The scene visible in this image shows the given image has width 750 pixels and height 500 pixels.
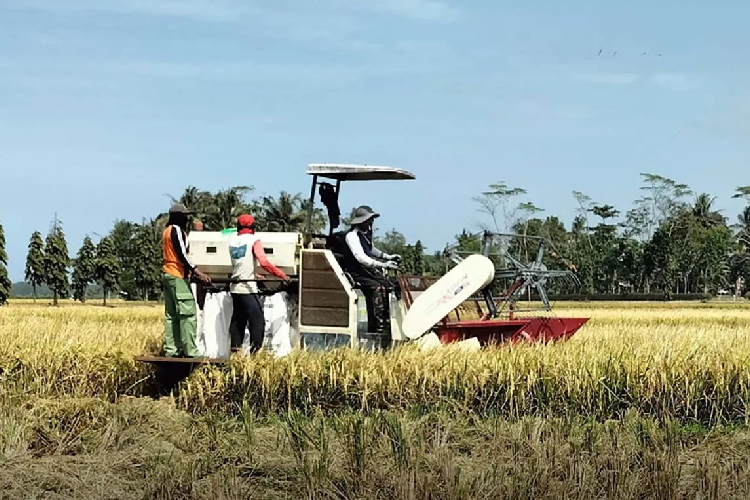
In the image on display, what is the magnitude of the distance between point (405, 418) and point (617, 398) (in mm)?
2108

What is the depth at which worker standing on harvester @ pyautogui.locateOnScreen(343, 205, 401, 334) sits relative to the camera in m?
9.84

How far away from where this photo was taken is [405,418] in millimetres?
7684

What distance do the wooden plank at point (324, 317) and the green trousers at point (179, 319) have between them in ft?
3.85

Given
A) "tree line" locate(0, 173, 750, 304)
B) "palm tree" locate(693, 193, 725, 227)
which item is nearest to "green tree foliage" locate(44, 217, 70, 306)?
"tree line" locate(0, 173, 750, 304)

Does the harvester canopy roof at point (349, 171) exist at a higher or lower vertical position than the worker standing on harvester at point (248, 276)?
higher

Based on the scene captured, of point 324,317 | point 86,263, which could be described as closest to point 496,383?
point 324,317

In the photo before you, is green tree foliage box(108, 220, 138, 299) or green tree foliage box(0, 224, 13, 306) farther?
green tree foliage box(108, 220, 138, 299)

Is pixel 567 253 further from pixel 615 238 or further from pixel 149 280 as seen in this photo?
pixel 149 280

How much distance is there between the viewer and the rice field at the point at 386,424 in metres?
5.86

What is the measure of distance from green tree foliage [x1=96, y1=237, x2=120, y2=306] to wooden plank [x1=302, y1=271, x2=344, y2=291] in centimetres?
6092

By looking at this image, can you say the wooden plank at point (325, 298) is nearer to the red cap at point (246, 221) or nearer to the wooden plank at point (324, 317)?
the wooden plank at point (324, 317)

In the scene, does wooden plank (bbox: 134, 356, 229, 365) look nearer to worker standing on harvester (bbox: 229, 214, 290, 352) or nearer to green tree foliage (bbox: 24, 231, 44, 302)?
worker standing on harvester (bbox: 229, 214, 290, 352)

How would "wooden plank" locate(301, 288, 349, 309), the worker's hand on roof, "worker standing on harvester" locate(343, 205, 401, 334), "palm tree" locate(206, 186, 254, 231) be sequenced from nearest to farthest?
the worker's hand on roof
"wooden plank" locate(301, 288, 349, 309)
"worker standing on harvester" locate(343, 205, 401, 334)
"palm tree" locate(206, 186, 254, 231)

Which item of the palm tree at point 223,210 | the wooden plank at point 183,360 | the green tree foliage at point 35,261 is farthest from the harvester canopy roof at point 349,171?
the green tree foliage at point 35,261
